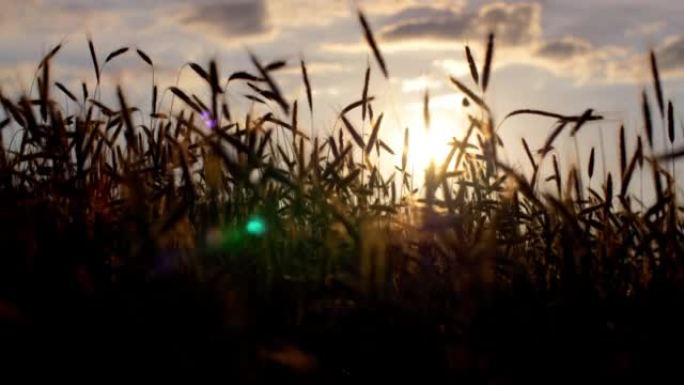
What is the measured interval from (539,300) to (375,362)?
1.97 ft

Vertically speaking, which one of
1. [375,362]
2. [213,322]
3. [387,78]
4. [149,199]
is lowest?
[375,362]

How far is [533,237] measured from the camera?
3848 millimetres

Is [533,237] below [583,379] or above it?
above

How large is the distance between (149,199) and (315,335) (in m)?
0.80

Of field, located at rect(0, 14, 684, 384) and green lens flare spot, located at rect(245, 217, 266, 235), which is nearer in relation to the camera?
field, located at rect(0, 14, 684, 384)

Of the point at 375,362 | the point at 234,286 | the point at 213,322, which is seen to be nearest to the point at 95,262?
the point at 234,286

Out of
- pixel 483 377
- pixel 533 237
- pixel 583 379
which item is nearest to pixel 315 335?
pixel 483 377

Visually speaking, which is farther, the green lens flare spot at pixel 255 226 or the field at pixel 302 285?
the green lens flare spot at pixel 255 226

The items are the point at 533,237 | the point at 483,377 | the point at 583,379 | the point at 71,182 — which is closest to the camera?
the point at 483,377

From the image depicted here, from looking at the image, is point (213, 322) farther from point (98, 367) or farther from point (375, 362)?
point (375, 362)

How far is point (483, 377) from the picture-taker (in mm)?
2174

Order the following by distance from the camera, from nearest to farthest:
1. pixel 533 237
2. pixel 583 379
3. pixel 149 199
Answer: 1. pixel 583 379
2. pixel 149 199
3. pixel 533 237

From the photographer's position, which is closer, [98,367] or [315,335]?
[98,367]

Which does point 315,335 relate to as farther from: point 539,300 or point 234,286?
point 539,300
